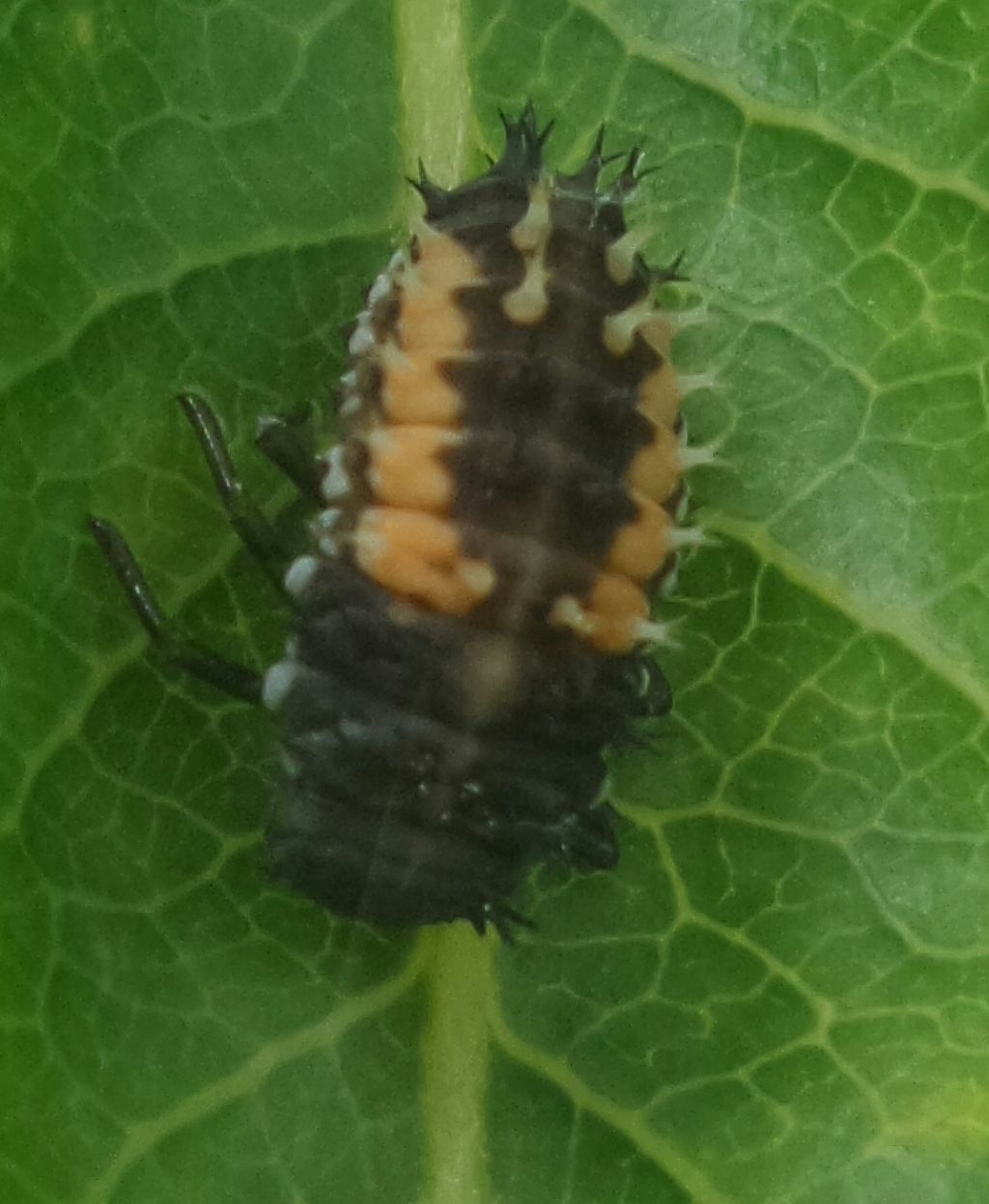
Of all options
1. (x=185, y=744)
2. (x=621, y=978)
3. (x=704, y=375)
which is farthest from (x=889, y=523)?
(x=185, y=744)

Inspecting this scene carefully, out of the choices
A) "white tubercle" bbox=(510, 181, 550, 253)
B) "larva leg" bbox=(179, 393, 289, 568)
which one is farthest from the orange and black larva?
"larva leg" bbox=(179, 393, 289, 568)

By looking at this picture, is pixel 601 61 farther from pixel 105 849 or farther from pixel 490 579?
pixel 105 849

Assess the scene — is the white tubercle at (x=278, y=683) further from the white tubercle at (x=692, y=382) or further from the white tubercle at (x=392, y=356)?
the white tubercle at (x=692, y=382)

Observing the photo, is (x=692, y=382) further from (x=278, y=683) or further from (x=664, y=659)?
(x=278, y=683)

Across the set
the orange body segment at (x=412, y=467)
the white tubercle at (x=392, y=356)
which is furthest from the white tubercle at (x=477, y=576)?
the white tubercle at (x=392, y=356)

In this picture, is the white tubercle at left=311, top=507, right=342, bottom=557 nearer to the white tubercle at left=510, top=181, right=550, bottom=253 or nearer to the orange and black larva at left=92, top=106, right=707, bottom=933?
the orange and black larva at left=92, top=106, right=707, bottom=933

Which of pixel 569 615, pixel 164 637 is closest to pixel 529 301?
pixel 569 615
